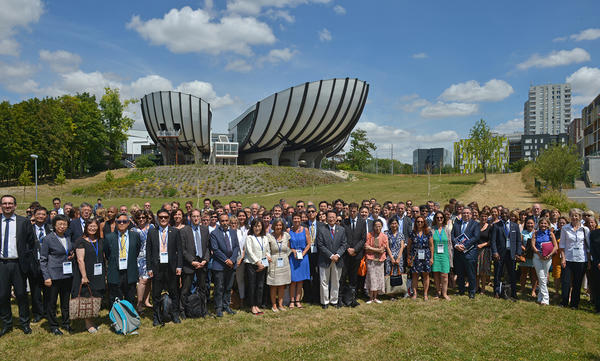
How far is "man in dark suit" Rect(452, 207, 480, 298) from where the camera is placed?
6.12 metres

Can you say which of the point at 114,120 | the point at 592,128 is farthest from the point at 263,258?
the point at 592,128

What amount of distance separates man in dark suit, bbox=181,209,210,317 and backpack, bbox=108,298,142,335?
2.31ft

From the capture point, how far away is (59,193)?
3431 centimetres

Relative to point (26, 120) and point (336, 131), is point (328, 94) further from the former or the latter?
point (26, 120)

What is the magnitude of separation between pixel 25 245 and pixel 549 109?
14316 centimetres

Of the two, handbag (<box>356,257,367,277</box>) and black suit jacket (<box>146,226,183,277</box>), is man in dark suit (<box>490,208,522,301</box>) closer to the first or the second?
handbag (<box>356,257,367,277</box>)

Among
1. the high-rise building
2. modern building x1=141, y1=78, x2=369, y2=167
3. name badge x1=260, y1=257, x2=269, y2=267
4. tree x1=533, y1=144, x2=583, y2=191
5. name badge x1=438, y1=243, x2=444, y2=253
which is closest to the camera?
name badge x1=260, y1=257, x2=269, y2=267

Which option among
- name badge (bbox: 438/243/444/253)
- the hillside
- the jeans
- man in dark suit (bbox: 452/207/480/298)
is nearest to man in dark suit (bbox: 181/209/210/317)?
name badge (bbox: 438/243/444/253)

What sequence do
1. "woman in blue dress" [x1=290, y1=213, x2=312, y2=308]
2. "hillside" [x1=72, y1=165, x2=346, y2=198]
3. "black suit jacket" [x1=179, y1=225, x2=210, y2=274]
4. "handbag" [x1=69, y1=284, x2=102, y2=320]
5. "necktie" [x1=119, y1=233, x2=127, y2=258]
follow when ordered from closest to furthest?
"handbag" [x1=69, y1=284, x2=102, y2=320] → "necktie" [x1=119, y1=233, x2=127, y2=258] → "black suit jacket" [x1=179, y1=225, x2=210, y2=274] → "woman in blue dress" [x1=290, y1=213, x2=312, y2=308] → "hillside" [x1=72, y1=165, x2=346, y2=198]

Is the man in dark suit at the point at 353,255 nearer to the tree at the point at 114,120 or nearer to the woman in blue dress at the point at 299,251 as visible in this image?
the woman in blue dress at the point at 299,251

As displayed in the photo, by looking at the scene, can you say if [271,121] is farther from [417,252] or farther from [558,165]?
[417,252]

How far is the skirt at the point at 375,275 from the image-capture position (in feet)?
19.6

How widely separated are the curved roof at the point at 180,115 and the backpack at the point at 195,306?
4326 centimetres

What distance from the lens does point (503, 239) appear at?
6129 mm
